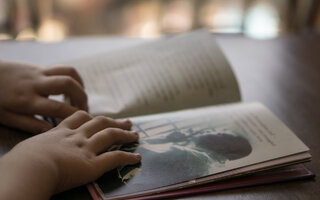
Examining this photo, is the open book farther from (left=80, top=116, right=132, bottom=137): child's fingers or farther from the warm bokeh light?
the warm bokeh light

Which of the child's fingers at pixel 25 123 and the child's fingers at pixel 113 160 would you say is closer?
the child's fingers at pixel 113 160

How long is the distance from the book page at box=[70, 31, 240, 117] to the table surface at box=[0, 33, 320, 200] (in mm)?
87

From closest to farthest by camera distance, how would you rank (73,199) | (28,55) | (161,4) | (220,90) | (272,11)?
(73,199) → (220,90) → (28,55) → (272,11) → (161,4)

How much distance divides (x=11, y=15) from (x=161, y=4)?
79 cm

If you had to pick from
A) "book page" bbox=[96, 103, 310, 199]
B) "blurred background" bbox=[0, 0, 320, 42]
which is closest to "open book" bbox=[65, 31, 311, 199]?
"book page" bbox=[96, 103, 310, 199]

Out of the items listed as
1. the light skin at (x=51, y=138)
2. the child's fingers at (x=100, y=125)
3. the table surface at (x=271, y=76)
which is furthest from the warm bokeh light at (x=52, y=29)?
the child's fingers at (x=100, y=125)

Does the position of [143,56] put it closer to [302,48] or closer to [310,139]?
[310,139]

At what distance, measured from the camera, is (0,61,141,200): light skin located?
408mm

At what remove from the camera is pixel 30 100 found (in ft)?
1.99

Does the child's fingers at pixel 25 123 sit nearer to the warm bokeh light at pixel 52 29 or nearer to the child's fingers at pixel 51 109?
the child's fingers at pixel 51 109

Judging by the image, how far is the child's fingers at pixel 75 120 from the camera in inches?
20.4

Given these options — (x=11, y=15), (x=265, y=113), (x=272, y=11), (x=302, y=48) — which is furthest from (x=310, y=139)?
(x=11, y=15)

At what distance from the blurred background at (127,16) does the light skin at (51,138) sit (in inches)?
52.9

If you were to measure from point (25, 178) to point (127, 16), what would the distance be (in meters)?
1.88
